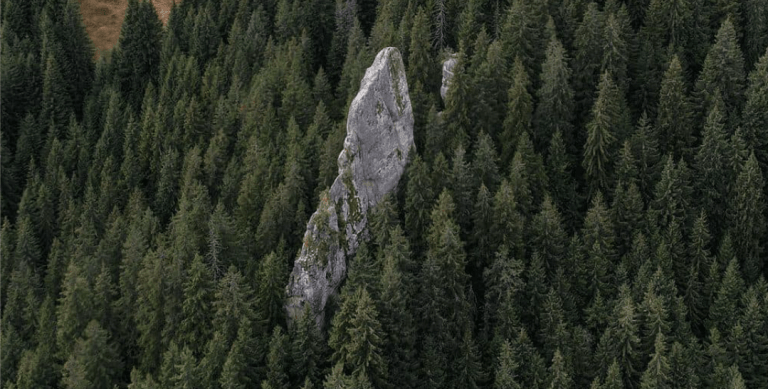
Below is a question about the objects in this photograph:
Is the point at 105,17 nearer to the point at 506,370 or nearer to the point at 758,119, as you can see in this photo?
the point at 758,119

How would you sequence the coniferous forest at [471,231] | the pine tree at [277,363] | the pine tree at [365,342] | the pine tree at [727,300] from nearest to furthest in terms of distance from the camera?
the pine tree at [365,342]
the pine tree at [277,363]
the coniferous forest at [471,231]
the pine tree at [727,300]

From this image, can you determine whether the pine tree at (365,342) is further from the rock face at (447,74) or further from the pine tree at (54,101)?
the pine tree at (54,101)

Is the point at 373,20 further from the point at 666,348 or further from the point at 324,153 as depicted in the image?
A: the point at 666,348

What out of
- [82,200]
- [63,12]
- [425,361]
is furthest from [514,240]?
[63,12]

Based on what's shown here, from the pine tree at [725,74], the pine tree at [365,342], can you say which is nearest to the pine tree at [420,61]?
the pine tree at [725,74]

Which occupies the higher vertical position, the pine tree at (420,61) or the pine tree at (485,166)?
the pine tree at (420,61)

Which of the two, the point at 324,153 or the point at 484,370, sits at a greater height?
the point at 324,153
